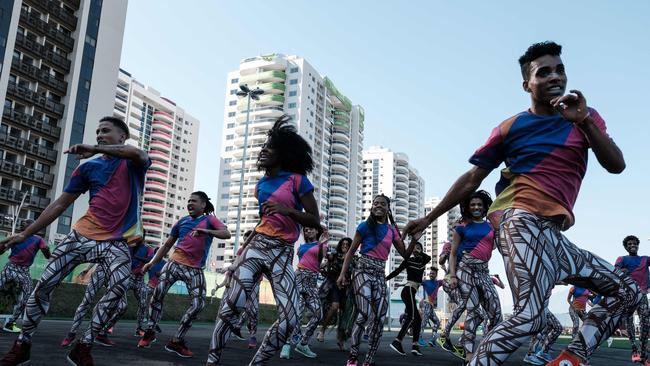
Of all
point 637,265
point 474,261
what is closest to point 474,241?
point 474,261

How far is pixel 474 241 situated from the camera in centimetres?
788

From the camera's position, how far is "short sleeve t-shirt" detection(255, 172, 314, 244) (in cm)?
476

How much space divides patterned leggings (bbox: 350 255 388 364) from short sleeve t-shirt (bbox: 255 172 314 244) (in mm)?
2412

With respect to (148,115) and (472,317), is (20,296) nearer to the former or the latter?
(472,317)

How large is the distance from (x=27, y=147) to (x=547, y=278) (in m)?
50.6

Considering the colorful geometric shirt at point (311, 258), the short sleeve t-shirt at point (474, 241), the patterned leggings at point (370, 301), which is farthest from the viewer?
the colorful geometric shirt at point (311, 258)

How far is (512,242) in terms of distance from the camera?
2967 millimetres

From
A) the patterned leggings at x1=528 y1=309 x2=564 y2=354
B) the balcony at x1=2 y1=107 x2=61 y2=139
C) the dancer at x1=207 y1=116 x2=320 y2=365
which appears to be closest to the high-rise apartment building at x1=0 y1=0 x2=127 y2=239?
the balcony at x1=2 y1=107 x2=61 y2=139

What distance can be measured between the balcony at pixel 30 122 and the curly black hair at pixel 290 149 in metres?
47.2

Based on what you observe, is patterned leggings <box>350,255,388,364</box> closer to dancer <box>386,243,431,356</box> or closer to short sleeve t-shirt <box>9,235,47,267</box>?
dancer <box>386,243,431,356</box>

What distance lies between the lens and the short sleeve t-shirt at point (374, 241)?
7176mm

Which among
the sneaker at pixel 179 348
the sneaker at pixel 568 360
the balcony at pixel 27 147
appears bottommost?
the sneaker at pixel 179 348

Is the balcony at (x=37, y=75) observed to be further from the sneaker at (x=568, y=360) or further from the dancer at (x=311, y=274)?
the sneaker at (x=568, y=360)

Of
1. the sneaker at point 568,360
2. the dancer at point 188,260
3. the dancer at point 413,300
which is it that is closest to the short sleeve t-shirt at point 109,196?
the dancer at point 188,260
